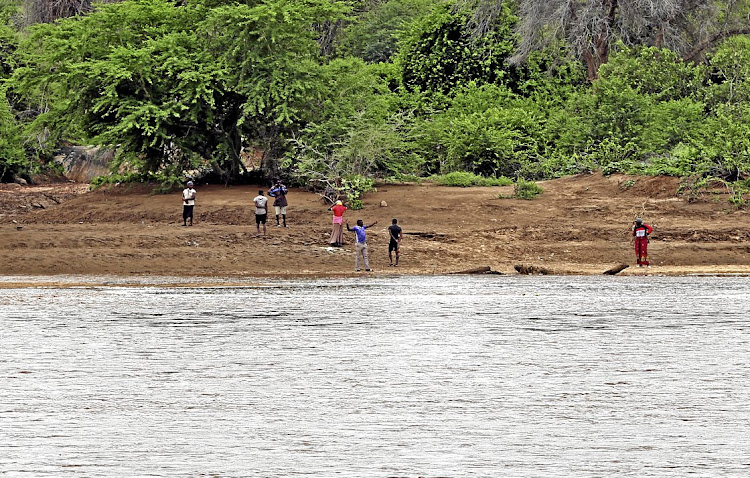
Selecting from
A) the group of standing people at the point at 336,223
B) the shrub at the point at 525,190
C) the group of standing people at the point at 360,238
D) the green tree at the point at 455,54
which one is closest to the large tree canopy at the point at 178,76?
the group of standing people at the point at 336,223

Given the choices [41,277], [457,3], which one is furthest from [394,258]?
[457,3]

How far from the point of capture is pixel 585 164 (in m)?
41.3

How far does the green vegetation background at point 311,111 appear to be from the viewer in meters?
39.3

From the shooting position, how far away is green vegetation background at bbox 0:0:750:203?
39344 mm

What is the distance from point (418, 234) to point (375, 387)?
2201 cm

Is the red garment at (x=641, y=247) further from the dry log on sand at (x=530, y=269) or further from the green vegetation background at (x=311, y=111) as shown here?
the green vegetation background at (x=311, y=111)

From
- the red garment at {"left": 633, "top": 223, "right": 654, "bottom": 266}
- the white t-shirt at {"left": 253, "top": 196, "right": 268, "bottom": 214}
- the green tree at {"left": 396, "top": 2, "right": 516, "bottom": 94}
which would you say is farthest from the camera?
the green tree at {"left": 396, "top": 2, "right": 516, "bottom": 94}

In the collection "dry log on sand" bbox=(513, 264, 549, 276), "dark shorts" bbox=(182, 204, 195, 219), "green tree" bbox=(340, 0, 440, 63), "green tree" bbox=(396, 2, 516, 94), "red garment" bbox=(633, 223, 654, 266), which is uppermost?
"green tree" bbox=(340, 0, 440, 63)

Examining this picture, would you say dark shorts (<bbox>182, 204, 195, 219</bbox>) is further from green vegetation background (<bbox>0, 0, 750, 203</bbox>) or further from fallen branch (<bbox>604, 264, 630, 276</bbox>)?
fallen branch (<bbox>604, 264, 630, 276</bbox>)

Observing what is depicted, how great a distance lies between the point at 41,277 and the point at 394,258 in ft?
29.6

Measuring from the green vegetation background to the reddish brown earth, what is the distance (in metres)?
1.40

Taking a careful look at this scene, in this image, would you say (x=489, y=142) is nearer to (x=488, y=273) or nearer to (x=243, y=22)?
(x=243, y=22)

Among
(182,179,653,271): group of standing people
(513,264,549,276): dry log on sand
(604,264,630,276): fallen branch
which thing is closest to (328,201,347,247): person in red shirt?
(182,179,653,271): group of standing people

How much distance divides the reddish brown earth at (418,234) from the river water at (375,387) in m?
8.57
